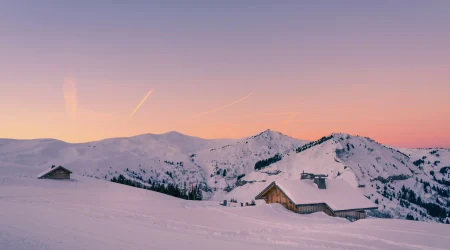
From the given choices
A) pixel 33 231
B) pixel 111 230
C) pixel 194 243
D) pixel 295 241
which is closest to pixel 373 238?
pixel 295 241

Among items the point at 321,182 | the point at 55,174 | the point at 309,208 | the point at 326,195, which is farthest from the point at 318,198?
the point at 55,174

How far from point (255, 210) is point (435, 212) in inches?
7851

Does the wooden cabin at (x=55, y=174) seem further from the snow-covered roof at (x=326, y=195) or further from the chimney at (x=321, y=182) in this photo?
the chimney at (x=321, y=182)

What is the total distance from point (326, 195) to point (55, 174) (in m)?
58.1

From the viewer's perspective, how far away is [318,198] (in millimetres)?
50281

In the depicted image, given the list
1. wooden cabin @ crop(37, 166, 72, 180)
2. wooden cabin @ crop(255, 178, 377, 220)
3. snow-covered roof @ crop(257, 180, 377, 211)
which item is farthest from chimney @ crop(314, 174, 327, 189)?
wooden cabin @ crop(37, 166, 72, 180)

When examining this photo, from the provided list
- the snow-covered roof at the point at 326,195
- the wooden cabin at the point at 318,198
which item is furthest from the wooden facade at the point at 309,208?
the snow-covered roof at the point at 326,195

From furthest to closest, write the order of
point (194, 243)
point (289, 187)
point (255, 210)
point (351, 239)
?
point (289, 187)
point (255, 210)
point (351, 239)
point (194, 243)

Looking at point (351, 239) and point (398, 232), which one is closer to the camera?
point (351, 239)

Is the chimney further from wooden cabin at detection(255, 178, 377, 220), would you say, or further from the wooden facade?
the wooden facade

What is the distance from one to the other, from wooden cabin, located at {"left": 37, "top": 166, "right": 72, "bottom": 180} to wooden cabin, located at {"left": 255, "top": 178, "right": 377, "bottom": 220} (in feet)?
154

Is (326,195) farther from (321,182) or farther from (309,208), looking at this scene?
(309,208)

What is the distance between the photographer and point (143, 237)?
17.1 m

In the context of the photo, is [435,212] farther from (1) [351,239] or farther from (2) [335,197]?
(1) [351,239]
